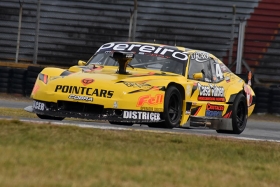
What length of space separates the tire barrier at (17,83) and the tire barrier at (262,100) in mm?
6153

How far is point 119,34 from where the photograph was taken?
2370cm

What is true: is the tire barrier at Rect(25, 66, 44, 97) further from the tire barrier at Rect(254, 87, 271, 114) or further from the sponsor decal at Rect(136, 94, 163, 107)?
the sponsor decal at Rect(136, 94, 163, 107)

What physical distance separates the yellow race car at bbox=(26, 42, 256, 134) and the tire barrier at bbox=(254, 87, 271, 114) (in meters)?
7.30

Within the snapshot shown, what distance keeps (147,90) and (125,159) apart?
3.37 m

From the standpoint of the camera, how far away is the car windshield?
11242 millimetres

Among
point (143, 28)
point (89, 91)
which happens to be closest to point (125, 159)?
point (89, 91)

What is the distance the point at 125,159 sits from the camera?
673 centimetres

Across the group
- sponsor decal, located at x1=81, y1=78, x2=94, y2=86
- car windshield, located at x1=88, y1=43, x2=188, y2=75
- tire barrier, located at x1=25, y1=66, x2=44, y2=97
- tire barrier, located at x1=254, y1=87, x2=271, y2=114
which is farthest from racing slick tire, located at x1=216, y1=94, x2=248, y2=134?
tire barrier, located at x1=25, y1=66, x2=44, y2=97

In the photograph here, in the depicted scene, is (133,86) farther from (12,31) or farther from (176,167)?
(12,31)

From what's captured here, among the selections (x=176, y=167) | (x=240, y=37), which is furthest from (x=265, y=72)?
(x=176, y=167)

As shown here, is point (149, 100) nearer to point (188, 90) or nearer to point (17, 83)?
point (188, 90)

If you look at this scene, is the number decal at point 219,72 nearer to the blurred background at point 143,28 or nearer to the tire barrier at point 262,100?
the tire barrier at point 262,100

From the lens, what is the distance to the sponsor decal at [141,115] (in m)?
9.97

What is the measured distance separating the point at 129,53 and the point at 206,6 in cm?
1320
